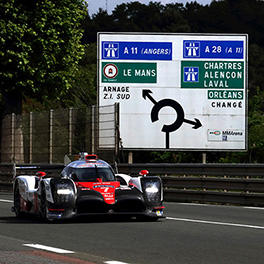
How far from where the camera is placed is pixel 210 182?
66.0ft

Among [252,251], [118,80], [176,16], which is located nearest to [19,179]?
[252,251]

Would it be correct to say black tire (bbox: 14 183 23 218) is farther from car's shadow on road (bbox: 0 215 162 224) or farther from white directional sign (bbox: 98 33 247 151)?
white directional sign (bbox: 98 33 247 151)

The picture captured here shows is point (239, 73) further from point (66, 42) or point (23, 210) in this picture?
point (23, 210)

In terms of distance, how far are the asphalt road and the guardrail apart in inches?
116

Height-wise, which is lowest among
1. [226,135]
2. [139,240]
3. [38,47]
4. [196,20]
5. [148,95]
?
[139,240]

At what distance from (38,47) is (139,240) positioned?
24.0 m

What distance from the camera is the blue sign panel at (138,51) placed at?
92.8ft

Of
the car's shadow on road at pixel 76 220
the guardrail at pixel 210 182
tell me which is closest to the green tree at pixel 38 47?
the guardrail at pixel 210 182

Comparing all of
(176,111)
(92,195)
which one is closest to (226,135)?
(176,111)

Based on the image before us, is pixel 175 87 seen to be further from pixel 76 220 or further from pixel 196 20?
pixel 196 20

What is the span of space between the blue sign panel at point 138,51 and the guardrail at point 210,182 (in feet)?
20.6

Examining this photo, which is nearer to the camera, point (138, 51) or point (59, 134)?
point (59, 134)

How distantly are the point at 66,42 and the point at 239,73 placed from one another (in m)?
9.44

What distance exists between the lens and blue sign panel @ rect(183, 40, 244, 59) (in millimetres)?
28422
